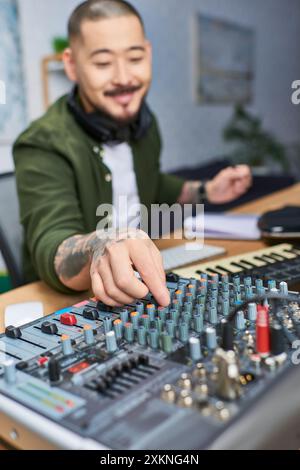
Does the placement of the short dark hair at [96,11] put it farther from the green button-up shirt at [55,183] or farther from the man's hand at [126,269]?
the man's hand at [126,269]

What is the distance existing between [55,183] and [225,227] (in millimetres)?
451

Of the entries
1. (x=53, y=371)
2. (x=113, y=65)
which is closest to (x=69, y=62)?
(x=113, y=65)

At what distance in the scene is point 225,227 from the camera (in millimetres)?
1210

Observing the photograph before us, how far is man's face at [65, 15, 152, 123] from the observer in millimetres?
1034

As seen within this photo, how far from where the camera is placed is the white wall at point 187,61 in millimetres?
2664

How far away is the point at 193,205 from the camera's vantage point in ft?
5.31

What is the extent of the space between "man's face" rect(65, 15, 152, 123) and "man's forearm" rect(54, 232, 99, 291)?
46 cm

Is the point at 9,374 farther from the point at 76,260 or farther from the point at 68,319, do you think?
the point at 76,260

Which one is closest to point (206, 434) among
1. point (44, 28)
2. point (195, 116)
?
point (44, 28)

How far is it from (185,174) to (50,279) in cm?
263

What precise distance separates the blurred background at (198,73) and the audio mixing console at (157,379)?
7.05 ft

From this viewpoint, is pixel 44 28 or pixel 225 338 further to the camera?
pixel 44 28

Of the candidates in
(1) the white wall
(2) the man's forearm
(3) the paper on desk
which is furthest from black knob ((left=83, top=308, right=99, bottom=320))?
(1) the white wall

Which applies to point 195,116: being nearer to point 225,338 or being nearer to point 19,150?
point 19,150
